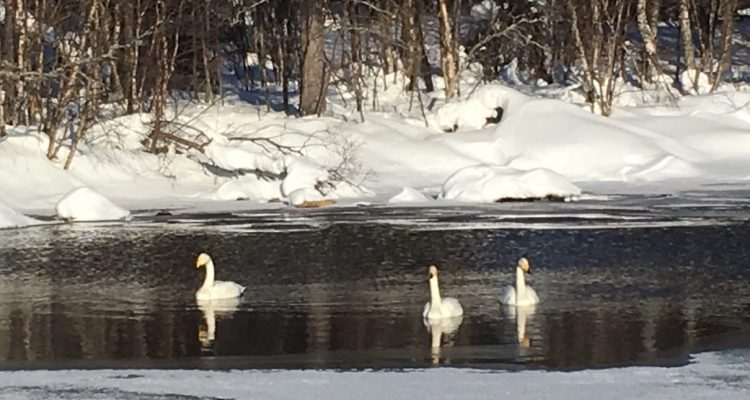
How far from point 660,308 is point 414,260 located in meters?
5.08

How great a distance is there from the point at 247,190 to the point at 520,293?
15.8 metres

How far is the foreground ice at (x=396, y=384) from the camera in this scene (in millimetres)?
11391

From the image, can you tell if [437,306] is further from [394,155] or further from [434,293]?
[394,155]

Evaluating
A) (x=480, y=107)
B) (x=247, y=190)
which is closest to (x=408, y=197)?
(x=247, y=190)

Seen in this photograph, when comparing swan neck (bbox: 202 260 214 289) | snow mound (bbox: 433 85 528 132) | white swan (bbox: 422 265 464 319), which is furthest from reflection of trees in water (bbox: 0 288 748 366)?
snow mound (bbox: 433 85 528 132)

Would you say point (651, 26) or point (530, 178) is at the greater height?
point (651, 26)

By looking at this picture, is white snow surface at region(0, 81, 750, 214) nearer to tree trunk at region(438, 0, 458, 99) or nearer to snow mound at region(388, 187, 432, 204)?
snow mound at region(388, 187, 432, 204)

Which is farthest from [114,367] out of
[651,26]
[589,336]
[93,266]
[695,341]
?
[651,26]

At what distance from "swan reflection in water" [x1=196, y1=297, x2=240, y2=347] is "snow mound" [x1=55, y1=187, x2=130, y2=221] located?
10.0m

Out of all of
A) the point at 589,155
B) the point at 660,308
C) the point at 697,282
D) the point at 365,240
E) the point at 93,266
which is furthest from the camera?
the point at 589,155

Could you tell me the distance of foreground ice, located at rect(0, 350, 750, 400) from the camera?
37.4 ft

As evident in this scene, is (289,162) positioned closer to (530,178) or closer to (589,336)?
(530,178)

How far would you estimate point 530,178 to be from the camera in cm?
2919

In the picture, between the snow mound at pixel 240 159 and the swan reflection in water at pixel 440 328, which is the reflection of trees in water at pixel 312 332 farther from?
the snow mound at pixel 240 159
